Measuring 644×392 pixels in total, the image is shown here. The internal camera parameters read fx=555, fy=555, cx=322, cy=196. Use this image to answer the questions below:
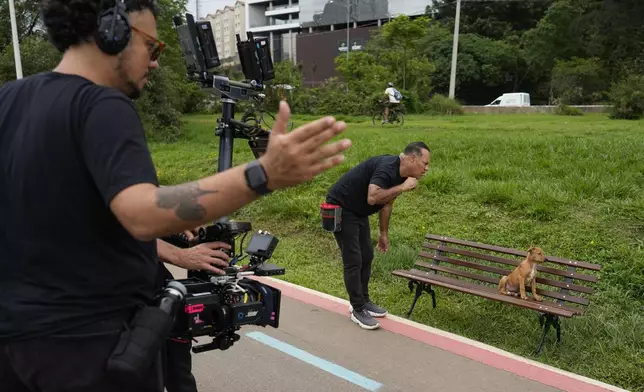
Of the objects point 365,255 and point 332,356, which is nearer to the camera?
point 332,356

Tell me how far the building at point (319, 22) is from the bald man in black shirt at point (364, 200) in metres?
55.4

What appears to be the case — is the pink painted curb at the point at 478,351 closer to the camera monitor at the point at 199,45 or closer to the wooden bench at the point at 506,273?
the wooden bench at the point at 506,273

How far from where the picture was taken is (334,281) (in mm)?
6195

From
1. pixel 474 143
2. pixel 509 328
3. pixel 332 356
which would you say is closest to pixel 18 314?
pixel 332 356

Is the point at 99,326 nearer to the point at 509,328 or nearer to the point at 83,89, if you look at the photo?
the point at 83,89

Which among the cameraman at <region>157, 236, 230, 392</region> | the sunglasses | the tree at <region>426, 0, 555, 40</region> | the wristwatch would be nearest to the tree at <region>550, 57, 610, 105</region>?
the tree at <region>426, 0, 555, 40</region>

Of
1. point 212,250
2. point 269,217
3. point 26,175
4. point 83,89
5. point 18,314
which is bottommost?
Answer: point 269,217

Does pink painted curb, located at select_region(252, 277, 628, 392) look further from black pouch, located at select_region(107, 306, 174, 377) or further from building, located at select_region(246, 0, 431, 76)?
building, located at select_region(246, 0, 431, 76)

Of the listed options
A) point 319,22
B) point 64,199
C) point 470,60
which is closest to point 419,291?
point 64,199

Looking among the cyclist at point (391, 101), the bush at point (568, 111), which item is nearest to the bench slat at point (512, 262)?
the cyclist at point (391, 101)

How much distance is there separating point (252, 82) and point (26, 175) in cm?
188

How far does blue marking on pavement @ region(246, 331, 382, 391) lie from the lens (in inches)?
152

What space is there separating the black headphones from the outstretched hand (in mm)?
560

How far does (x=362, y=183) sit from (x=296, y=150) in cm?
354
